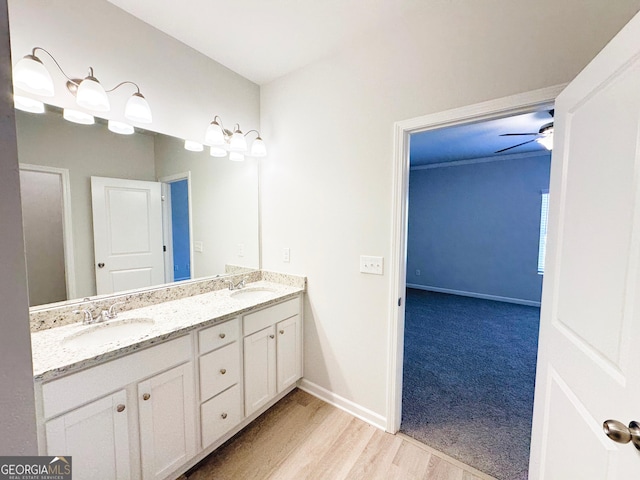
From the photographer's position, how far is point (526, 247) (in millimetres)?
4617

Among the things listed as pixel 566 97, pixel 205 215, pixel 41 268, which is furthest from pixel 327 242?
pixel 41 268

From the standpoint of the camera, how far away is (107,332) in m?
1.44

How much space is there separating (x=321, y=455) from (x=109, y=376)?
4.16 ft

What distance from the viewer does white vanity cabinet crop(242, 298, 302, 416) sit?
1780 millimetres

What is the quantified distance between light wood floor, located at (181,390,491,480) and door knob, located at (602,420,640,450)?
1.15 meters

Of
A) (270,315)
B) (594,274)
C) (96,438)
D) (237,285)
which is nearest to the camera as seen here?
(594,274)

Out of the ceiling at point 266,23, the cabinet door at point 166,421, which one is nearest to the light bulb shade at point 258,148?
the ceiling at point 266,23

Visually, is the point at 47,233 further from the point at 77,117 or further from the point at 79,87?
the point at 79,87

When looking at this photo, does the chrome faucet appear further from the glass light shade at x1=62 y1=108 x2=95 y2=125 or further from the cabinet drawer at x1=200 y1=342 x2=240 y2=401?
the glass light shade at x1=62 y1=108 x2=95 y2=125

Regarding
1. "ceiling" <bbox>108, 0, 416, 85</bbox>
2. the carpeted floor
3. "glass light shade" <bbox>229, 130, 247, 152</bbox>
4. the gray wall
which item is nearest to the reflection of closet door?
"glass light shade" <bbox>229, 130, 247, 152</bbox>

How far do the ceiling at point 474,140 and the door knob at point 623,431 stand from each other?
251 cm

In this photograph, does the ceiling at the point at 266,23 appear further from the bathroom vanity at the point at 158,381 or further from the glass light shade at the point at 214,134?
the bathroom vanity at the point at 158,381

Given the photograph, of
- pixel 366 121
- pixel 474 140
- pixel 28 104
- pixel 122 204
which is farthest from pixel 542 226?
pixel 28 104

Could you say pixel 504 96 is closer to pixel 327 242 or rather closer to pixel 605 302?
pixel 605 302
